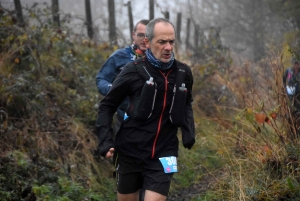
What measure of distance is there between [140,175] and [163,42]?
118 centimetres

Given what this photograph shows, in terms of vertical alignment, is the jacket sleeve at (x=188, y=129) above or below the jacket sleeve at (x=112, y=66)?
below

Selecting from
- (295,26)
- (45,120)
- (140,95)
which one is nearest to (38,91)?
(45,120)

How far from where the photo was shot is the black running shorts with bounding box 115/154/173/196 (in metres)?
4.58

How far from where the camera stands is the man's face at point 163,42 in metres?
4.64

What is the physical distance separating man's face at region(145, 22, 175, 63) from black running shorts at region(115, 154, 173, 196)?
0.89 metres

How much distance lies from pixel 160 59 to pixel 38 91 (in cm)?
379

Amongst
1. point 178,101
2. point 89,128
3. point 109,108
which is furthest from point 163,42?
point 89,128

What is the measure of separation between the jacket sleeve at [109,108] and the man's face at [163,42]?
→ 31 cm

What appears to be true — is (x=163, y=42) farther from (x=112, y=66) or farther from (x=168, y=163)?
(x=112, y=66)

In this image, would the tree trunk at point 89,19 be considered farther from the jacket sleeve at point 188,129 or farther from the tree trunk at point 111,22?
the jacket sleeve at point 188,129

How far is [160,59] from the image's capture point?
465cm

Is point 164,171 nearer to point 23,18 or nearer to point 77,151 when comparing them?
point 77,151

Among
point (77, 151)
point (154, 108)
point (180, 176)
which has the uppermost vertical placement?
point (154, 108)

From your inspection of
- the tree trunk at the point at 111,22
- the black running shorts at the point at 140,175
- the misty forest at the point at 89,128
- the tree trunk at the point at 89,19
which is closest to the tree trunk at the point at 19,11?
the misty forest at the point at 89,128
